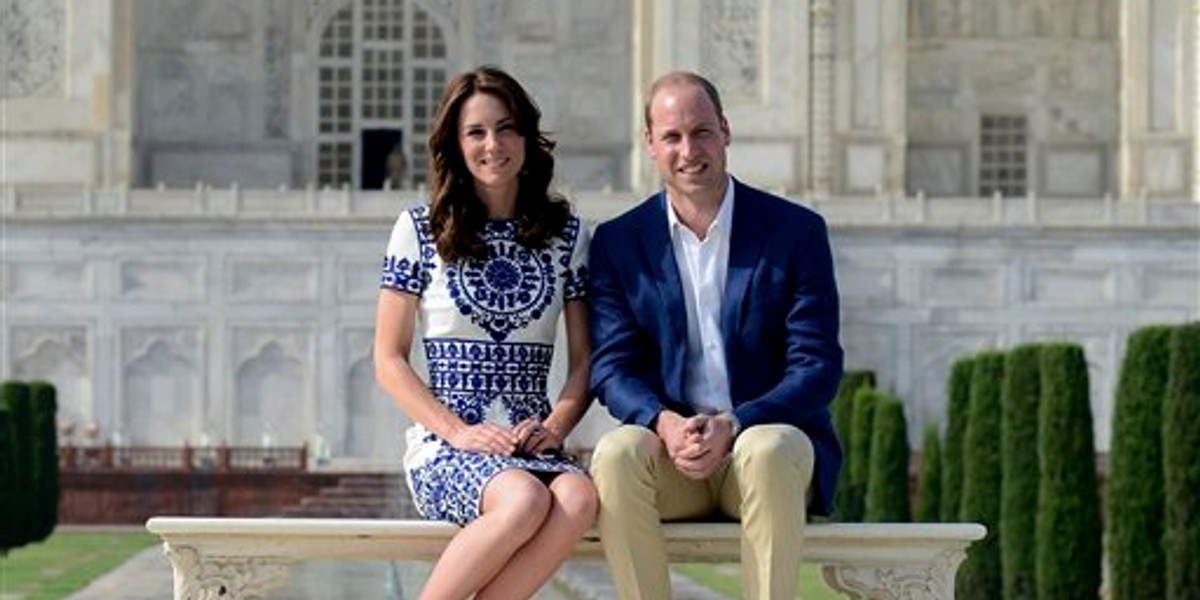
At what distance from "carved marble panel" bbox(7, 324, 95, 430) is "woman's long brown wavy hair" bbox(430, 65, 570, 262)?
28.0m

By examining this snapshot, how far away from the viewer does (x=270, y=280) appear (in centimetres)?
3497

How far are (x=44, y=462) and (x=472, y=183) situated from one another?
869 inches

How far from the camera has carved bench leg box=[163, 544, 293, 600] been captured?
711 cm

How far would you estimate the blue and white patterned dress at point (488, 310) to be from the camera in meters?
7.28

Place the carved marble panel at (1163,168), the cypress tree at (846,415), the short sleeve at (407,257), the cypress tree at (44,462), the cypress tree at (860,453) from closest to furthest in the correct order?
the short sleeve at (407,257), the cypress tree at (44,462), the cypress tree at (860,453), the cypress tree at (846,415), the carved marble panel at (1163,168)

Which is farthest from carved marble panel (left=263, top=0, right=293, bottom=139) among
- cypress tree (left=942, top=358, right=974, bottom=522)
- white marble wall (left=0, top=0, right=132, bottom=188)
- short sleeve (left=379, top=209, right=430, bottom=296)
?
short sleeve (left=379, top=209, right=430, bottom=296)

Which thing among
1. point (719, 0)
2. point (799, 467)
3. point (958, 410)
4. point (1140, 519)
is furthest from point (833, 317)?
point (719, 0)

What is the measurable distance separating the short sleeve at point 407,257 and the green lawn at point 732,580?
11.5 meters

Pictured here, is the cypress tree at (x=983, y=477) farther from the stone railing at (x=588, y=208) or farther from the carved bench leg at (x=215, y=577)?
the carved bench leg at (x=215, y=577)

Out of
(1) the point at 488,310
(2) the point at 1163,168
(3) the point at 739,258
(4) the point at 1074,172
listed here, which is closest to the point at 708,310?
(3) the point at 739,258

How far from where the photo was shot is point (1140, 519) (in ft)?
57.1

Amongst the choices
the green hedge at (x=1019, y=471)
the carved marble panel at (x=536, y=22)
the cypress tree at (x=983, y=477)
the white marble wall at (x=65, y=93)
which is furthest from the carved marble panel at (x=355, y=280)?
the green hedge at (x=1019, y=471)

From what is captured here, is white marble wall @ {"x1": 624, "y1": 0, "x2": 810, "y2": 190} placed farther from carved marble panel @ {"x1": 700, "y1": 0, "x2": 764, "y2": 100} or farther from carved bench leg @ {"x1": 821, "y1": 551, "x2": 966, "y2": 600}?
carved bench leg @ {"x1": 821, "y1": 551, "x2": 966, "y2": 600}

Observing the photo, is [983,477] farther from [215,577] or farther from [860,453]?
[215,577]
